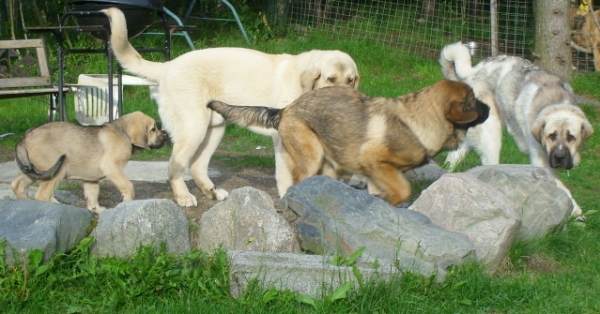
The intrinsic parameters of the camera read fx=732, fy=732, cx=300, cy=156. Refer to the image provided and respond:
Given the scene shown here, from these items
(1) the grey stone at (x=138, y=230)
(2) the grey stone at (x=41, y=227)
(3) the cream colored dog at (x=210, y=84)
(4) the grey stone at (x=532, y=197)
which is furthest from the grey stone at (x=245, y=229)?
(4) the grey stone at (x=532, y=197)

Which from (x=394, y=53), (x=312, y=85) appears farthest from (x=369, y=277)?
(x=394, y=53)

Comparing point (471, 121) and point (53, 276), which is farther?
point (471, 121)

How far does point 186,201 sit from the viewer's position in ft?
18.4

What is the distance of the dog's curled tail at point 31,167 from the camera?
4.94 m

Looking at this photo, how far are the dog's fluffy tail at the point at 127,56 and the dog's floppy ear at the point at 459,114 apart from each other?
2541 mm

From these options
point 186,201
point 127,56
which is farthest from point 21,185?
point 127,56

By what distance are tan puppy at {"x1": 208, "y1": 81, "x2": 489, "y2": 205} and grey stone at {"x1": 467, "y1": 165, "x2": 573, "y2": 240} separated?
0.39 m

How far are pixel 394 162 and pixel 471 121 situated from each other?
555mm

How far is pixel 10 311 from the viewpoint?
11.3ft

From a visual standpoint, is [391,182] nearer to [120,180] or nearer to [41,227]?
[120,180]

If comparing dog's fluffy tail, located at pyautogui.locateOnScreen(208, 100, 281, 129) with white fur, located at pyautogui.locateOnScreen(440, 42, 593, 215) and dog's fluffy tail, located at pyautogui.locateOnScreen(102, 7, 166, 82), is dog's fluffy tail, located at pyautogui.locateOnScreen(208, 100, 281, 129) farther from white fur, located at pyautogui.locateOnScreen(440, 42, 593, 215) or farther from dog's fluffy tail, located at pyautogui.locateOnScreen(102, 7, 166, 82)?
white fur, located at pyautogui.locateOnScreen(440, 42, 593, 215)

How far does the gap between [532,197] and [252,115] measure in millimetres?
1988

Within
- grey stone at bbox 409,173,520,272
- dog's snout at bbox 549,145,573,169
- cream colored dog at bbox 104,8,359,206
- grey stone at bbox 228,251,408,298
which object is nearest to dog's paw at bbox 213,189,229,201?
cream colored dog at bbox 104,8,359,206

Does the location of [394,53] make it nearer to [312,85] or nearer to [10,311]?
[312,85]
